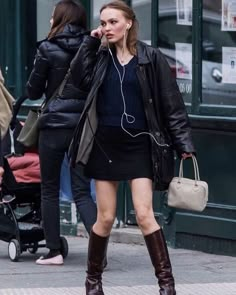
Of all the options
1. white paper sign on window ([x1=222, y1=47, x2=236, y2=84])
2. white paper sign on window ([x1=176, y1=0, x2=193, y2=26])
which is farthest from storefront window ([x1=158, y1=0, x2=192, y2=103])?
white paper sign on window ([x1=222, y1=47, x2=236, y2=84])

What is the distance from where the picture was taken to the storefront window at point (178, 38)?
9.06 m

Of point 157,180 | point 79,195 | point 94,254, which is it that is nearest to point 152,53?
point 157,180

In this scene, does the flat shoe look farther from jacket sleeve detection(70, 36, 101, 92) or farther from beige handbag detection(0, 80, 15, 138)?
jacket sleeve detection(70, 36, 101, 92)

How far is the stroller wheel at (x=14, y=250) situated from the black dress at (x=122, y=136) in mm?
2061

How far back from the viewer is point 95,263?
6.75 meters

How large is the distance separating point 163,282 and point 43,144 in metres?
1.92

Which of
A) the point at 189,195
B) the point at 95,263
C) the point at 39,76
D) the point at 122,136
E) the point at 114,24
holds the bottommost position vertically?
the point at 95,263

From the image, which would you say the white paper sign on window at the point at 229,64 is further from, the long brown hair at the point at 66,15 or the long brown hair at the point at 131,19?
the long brown hair at the point at 131,19

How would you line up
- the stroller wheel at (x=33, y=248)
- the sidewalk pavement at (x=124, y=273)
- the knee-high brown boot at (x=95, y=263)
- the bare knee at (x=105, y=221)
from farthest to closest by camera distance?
the stroller wheel at (x=33, y=248)
the sidewalk pavement at (x=124, y=273)
the knee-high brown boot at (x=95, y=263)
the bare knee at (x=105, y=221)

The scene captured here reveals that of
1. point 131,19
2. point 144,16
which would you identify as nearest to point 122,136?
point 131,19

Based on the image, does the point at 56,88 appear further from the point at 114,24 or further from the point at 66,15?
the point at 114,24

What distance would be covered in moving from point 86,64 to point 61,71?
3.67 ft

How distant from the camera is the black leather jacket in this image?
6.50 meters

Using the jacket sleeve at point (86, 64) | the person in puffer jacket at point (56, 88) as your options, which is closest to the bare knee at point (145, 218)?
the jacket sleeve at point (86, 64)
